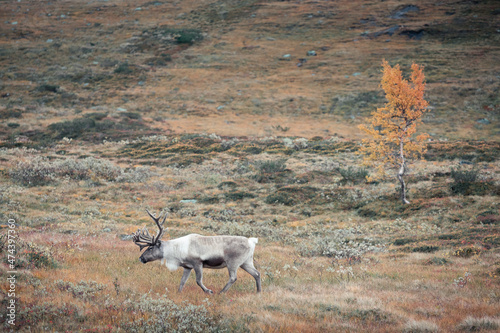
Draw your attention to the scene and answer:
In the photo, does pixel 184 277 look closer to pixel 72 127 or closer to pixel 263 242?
pixel 263 242

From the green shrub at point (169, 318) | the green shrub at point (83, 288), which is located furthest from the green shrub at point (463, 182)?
the green shrub at point (83, 288)

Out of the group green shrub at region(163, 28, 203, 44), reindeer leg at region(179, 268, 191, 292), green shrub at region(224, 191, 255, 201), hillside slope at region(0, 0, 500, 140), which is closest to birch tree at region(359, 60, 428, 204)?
green shrub at region(224, 191, 255, 201)

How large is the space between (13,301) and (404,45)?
274 feet

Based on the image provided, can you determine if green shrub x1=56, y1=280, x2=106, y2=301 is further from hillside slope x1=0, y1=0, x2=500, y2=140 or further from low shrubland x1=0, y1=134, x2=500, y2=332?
hillside slope x1=0, y1=0, x2=500, y2=140

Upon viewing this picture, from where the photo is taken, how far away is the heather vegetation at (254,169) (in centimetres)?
682

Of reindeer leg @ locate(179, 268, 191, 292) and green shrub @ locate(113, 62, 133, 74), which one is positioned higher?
reindeer leg @ locate(179, 268, 191, 292)

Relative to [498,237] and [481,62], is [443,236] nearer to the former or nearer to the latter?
[498,237]

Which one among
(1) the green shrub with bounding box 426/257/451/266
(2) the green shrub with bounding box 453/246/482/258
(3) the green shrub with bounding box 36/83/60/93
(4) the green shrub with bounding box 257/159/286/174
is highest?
(1) the green shrub with bounding box 426/257/451/266

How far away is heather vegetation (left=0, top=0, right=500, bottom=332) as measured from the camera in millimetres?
6824

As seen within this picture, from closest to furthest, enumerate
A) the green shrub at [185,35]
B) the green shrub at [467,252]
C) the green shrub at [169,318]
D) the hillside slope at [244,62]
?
the green shrub at [169,318] → the green shrub at [467,252] → the hillside slope at [244,62] → the green shrub at [185,35]

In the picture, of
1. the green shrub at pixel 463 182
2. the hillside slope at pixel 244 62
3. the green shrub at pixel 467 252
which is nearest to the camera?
the green shrub at pixel 467 252

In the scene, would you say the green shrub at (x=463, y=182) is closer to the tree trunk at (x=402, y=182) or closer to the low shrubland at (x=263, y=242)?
the low shrubland at (x=263, y=242)

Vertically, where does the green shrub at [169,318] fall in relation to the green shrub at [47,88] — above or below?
above

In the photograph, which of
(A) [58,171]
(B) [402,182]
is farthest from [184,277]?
(A) [58,171]
